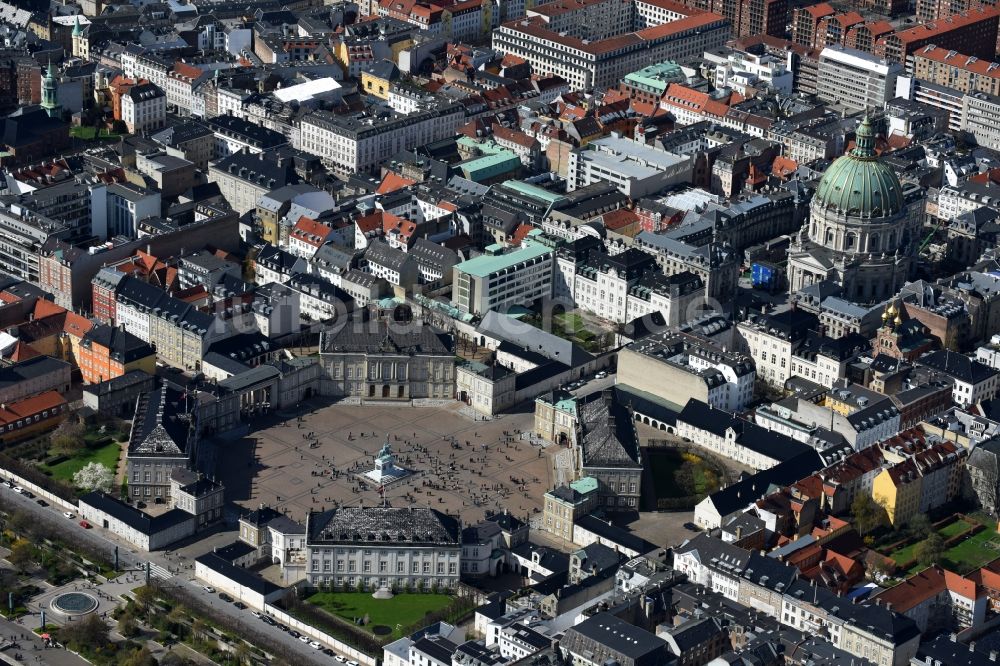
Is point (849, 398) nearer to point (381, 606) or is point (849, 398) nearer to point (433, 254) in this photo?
point (433, 254)

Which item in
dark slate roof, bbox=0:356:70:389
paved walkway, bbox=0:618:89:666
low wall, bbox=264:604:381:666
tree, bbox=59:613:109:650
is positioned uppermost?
dark slate roof, bbox=0:356:70:389

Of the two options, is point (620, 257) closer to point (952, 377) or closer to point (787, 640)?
point (952, 377)

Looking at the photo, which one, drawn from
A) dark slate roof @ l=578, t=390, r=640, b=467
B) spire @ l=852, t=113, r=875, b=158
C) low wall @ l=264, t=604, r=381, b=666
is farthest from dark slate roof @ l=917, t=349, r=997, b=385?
low wall @ l=264, t=604, r=381, b=666

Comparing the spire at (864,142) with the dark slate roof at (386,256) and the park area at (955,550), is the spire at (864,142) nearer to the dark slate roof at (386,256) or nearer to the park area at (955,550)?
the dark slate roof at (386,256)

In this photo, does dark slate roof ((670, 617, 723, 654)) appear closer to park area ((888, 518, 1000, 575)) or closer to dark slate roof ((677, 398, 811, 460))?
park area ((888, 518, 1000, 575))

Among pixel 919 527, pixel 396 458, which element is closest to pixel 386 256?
pixel 396 458

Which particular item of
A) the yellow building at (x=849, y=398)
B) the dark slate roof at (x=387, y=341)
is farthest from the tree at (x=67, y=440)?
the yellow building at (x=849, y=398)

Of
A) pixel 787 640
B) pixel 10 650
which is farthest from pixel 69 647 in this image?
pixel 787 640
